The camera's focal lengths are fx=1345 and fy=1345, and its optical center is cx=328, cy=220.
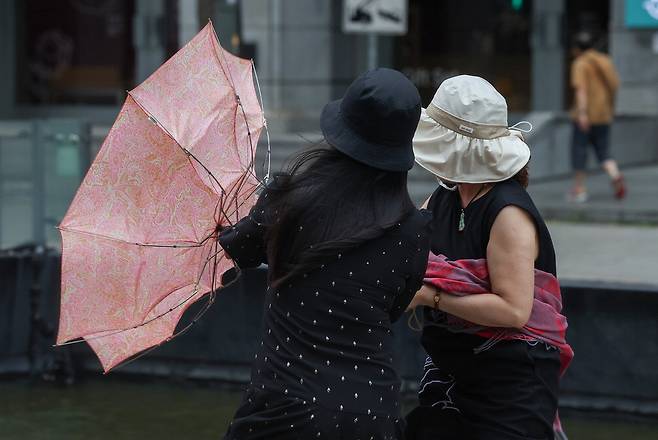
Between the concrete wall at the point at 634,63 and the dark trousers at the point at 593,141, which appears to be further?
the concrete wall at the point at 634,63

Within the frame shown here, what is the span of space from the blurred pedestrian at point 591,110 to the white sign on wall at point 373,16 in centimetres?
259

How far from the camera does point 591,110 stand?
14180 millimetres

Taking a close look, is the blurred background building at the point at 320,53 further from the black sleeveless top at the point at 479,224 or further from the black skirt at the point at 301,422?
the black skirt at the point at 301,422

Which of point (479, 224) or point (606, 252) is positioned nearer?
point (479, 224)

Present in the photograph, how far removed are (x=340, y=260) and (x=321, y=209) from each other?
129mm

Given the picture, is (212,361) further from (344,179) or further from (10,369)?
(344,179)

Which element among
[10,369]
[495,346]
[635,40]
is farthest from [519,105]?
[495,346]

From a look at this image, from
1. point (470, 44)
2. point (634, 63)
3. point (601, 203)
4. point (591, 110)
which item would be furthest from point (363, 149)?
point (470, 44)

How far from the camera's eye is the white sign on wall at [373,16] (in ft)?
39.8

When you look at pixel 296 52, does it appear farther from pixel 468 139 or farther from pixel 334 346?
pixel 334 346

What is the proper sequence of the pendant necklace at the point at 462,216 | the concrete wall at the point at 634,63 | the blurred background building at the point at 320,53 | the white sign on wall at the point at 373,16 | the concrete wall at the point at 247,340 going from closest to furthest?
the pendant necklace at the point at 462,216 → the concrete wall at the point at 247,340 → the white sign on wall at the point at 373,16 → the concrete wall at the point at 634,63 → the blurred background building at the point at 320,53

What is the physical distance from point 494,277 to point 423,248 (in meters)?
0.37

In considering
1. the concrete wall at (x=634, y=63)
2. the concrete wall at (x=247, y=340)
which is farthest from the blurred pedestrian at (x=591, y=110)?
the concrete wall at (x=247, y=340)

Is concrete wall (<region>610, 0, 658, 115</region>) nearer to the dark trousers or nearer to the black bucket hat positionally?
the dark trousers
